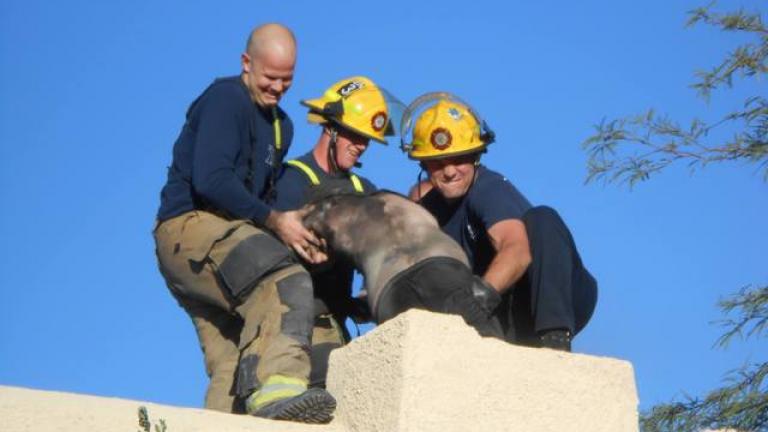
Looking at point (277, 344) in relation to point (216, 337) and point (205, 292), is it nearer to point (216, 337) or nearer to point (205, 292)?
point (205, 292)

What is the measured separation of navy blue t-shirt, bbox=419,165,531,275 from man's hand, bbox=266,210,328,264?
0.81 metres

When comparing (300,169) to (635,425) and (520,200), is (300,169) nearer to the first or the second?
(520,200)

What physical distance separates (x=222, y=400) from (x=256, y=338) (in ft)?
2.16

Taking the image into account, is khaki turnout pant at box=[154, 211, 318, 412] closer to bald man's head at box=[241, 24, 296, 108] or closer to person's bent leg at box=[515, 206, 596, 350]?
bald man's head at box=[241, 24, 296, 108]

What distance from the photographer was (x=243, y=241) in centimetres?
691

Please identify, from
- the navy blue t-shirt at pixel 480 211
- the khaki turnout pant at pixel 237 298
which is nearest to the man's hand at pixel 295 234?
the khaki turnout pant at pixel 237 298

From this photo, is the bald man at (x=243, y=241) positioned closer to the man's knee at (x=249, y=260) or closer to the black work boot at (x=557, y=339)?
the man's knee at (x=249, y=260)

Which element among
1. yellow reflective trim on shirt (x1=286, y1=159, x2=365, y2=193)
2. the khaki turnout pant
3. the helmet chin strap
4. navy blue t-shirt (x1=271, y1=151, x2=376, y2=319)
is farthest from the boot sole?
the helmet chin strap

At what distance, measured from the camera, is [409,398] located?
5.62 meters

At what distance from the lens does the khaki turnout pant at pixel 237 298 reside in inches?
257

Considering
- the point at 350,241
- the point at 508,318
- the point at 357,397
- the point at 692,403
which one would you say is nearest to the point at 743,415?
the point at 692,403

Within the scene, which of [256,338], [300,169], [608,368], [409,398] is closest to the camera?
[409,398]

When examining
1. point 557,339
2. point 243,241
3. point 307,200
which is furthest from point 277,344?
point 557,339

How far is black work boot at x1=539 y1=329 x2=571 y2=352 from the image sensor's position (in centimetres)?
704
